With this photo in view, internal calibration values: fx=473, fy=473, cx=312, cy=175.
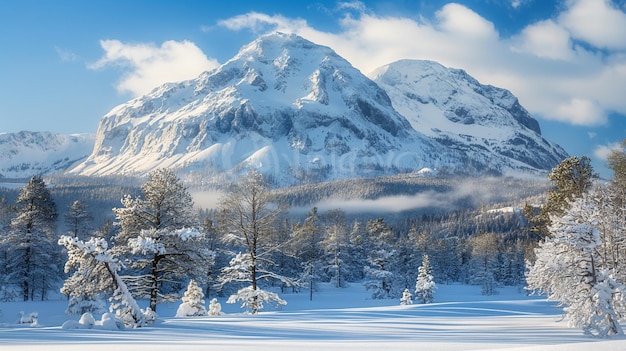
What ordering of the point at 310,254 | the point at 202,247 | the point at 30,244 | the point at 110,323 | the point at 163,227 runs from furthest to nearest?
the point at 310,254 → the point at 30,244 → the point at 202,247 → the point at 163,227 → the point at 110,323

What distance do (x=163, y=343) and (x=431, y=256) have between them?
92.5 m

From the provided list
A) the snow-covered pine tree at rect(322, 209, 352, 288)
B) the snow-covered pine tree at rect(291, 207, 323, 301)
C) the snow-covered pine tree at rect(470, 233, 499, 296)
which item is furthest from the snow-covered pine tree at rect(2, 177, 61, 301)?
the snow-covered pine tree at rect(470, 233, 499, 296)

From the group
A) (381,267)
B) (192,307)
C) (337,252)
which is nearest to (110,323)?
(192,307)

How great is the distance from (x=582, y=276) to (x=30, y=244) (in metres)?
38.6

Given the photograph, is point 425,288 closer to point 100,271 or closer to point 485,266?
point 100,271

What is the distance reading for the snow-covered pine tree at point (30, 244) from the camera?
124 feet

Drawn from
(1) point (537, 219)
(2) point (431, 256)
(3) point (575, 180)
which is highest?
(3) point (575, 180)

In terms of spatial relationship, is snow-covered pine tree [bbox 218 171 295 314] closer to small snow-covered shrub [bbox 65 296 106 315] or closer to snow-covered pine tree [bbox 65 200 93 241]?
small snow-covered shrub [bbox 65 296 106 315]

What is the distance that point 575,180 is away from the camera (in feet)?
95.6

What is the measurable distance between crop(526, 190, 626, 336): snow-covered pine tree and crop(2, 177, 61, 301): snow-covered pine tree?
122 feet

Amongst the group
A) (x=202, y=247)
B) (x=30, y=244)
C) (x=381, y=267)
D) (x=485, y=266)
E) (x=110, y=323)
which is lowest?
(x=485, y=266)

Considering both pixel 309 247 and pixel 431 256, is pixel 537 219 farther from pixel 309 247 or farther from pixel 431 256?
pixel 431 256

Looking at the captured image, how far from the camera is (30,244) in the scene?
37.7m

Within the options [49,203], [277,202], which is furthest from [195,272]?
[49,203]
